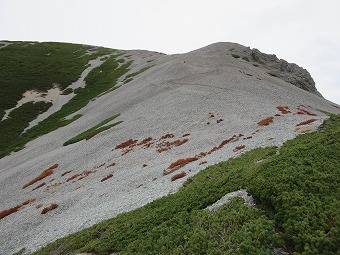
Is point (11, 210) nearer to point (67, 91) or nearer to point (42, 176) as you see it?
point (42, 176)

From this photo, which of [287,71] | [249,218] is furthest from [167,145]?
[287,71]

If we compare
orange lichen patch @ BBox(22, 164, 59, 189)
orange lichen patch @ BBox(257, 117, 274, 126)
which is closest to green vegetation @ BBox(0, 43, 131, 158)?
orange lichen patch @ BBox(22, 164, 59, 189)

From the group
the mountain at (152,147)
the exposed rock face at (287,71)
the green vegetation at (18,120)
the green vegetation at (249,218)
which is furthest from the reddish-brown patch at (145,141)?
the exposed rock face at (287,71)

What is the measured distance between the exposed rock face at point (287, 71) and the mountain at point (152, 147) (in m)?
0.47

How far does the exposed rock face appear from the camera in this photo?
8700 cm

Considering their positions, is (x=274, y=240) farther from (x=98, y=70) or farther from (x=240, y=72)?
(x=98, y=70)

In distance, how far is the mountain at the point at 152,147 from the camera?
60.3ft

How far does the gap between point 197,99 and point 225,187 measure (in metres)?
40.4

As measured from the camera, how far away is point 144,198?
980 inches

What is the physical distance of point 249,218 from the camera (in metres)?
13.9

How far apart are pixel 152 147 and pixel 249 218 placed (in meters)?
28.2

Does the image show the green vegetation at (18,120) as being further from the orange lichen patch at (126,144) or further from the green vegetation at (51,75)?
the orange lichen patch at (126,144)

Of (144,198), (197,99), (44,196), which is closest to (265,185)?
(144,198)

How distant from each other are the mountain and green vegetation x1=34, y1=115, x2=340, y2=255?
0.11m
